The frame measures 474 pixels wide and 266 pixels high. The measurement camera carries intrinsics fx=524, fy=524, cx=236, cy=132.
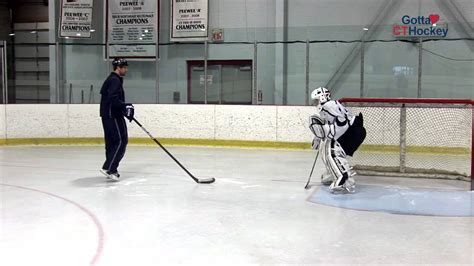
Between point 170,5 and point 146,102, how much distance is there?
8.83ft

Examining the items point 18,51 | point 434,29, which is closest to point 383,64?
point 434,29

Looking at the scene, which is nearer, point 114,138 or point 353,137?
point 353,137

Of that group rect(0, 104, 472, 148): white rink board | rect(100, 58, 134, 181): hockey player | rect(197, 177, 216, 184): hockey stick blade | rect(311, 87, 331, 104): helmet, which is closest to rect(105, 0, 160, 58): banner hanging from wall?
rect(0, 104, 472, 148): white rink board

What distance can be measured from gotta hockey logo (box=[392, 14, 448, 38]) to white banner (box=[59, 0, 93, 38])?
6.47 metres

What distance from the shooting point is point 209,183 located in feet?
18.8

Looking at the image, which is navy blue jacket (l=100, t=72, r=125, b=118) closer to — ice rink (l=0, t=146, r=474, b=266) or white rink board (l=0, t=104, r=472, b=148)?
ice rink (l=0, t=146, r=474, b=266)

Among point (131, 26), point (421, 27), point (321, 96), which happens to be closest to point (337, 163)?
point (321, 96)

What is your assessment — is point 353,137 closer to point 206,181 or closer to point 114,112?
point 206,181

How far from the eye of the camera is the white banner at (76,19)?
11.4 m

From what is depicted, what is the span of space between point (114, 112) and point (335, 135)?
235 centimetres

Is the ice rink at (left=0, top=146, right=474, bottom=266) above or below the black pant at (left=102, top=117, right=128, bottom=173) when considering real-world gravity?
below

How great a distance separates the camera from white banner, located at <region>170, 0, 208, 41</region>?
10961 mm

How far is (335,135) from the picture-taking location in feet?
16.5

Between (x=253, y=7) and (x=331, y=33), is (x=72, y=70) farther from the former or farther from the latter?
(x=331, y=33)
